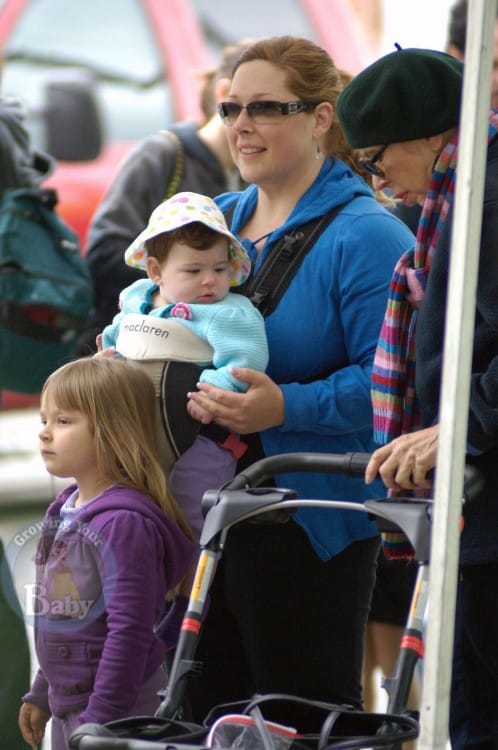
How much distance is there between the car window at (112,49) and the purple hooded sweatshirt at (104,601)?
15.4ft

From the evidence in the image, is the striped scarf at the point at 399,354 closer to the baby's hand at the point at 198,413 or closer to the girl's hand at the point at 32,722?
the baby's hand at the point at 198,413

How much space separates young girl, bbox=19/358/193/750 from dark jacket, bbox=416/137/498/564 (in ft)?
1.98

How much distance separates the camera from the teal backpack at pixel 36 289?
15.7 ft

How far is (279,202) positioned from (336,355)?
14.7 inches

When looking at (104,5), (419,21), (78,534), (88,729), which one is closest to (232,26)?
(104,5)

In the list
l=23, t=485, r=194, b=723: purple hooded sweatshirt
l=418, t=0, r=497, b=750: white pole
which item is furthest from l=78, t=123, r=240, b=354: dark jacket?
l=418, t=0, r=497, b=750: white pole

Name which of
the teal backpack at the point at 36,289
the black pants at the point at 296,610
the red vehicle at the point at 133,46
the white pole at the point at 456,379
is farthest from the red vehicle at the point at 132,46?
the white pole at the point at 456,379

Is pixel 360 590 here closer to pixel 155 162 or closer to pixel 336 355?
pixel 336 355

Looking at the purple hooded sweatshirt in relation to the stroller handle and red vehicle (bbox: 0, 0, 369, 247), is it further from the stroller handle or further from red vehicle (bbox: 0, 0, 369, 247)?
red vehicle (bbox: 0, 0, 369, 247)

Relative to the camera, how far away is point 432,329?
111 inches

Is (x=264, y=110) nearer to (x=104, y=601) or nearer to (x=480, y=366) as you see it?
(x=480, y=366)

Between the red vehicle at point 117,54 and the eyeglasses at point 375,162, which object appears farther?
the red vehicle at point 117,54

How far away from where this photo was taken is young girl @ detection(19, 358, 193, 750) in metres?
3.04

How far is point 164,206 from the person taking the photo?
11.0 feet
